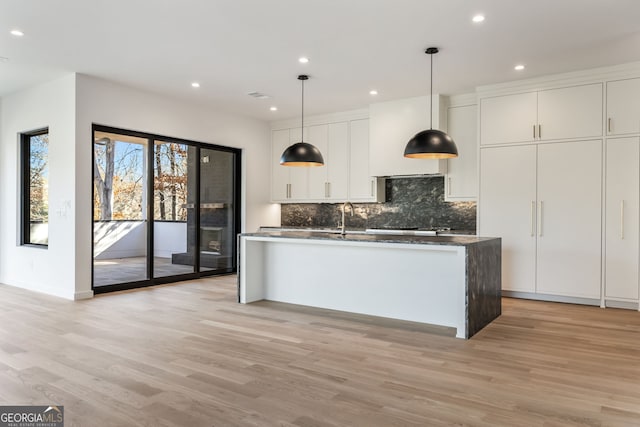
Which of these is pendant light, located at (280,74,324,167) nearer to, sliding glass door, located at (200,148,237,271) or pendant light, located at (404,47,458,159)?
pendant light, located at (404,47,458,159)

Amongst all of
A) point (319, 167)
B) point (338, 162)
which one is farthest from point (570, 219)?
point (319, 167)

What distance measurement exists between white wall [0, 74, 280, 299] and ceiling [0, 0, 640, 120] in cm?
28

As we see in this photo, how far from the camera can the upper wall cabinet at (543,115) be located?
516 cm

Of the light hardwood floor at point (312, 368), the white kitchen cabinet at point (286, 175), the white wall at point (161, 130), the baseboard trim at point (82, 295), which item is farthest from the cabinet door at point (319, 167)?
the baseboard trim at point (82, 295)

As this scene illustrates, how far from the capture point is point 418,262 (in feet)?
13.9

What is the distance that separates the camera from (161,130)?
Answer: 6363mm

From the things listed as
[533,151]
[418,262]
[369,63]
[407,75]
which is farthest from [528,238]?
[369,63]

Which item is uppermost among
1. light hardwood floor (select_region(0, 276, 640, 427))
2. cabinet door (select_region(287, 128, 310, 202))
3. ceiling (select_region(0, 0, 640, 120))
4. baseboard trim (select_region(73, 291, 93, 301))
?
ceiling (select_region(0, 0, 640, 120))

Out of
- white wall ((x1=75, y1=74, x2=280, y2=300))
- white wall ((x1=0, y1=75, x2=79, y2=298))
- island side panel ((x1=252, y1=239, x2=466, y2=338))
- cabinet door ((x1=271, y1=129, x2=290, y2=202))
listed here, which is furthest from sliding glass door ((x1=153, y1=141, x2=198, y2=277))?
island side panel ((x1=252, y1=239, x2=466, y2=338))

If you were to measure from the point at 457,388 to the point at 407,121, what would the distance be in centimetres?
451

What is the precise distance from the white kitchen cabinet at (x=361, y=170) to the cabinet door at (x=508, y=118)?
1863 millimetres

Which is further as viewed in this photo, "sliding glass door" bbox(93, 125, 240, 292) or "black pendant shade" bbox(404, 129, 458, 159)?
"sliding glass door" bbox(93, 125, 240, 292)

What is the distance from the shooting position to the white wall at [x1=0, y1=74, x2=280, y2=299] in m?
5.39

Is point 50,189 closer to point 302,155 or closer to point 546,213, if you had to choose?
point 302,155
